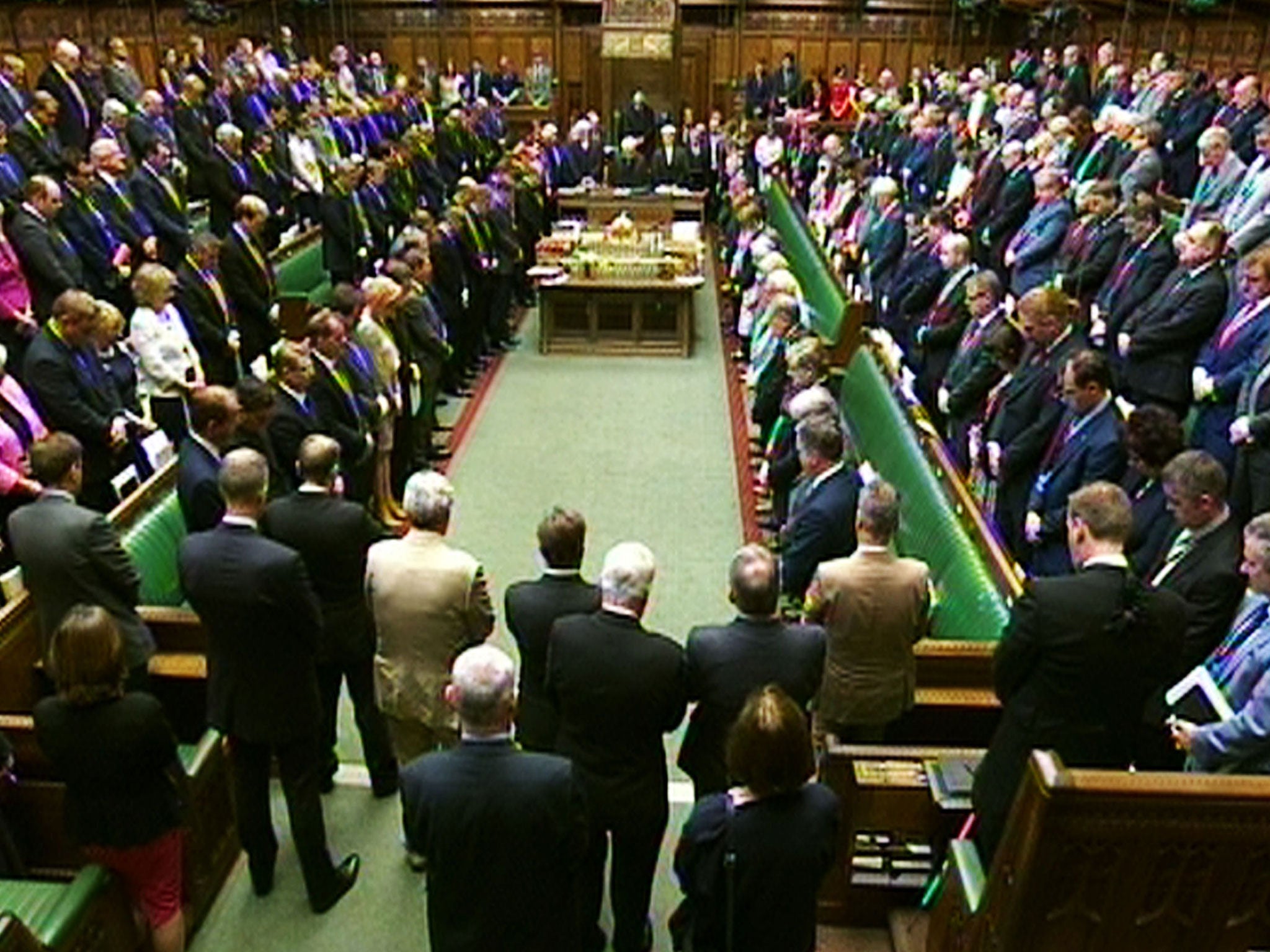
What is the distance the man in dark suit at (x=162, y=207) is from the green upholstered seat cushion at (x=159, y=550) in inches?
127

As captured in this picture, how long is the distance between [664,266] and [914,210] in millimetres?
2013

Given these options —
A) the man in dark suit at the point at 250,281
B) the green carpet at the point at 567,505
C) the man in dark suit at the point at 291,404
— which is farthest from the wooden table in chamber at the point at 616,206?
the man in dark suit at the point at 291,404

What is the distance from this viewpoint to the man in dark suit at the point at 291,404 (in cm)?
438

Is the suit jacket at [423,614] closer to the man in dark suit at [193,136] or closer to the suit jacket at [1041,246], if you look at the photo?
the suit jacket at [1041,246]

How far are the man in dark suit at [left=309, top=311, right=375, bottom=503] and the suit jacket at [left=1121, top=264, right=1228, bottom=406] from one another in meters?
3.58

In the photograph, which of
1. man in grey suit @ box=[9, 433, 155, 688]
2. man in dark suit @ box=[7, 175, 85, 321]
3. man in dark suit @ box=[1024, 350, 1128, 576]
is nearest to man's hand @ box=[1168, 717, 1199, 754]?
man in dark suit @ box=[1024, 350, 1128, 576]

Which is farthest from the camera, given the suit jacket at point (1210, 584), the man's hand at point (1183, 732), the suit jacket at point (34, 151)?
the suit jacket at point (34, 151)

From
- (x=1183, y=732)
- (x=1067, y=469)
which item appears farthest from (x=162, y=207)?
(x=1183, y=732)

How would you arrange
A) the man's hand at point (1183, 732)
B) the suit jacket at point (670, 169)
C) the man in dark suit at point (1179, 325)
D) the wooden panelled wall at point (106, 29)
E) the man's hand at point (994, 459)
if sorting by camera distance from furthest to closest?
the suit jacket at point (670, 169)
the wooden panelled wall at point (106, 29)
the man in dark suit at point (1179, 325)
the man's hand at point (994, 459)
the man's hand at point (1183, 732)

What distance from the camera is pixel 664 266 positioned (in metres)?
8.93

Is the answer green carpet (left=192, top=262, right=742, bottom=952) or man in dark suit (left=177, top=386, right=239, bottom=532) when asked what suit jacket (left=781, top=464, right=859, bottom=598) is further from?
man in dark suit (left=177, top=386, right=239, bottom=532)

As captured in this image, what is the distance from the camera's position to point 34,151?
24.2 ft

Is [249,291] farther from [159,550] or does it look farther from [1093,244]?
[1093,244]

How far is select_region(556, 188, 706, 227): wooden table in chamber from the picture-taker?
36.9 feet
